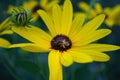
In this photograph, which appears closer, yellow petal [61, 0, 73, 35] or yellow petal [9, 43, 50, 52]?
yellow petal [9, 43, 50, 52]

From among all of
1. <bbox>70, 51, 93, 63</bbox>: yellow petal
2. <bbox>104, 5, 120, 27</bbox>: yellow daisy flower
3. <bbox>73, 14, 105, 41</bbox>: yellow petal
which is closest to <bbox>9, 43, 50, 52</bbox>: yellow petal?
<bbox>70, 51, 93, 63</bbox>: yellow petal

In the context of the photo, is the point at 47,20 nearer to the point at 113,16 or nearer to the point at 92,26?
the point at 92,26

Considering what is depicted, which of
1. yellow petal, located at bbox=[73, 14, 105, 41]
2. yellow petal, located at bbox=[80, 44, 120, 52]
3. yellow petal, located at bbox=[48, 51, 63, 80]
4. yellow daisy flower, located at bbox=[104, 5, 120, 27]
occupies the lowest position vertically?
yellow petal, located at bbox=[48, 51, 63, 80]

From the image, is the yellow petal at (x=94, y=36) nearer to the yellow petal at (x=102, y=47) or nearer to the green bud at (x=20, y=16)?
the yellow petal at (x=102, y=47)

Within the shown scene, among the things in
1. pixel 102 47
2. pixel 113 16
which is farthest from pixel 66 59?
pixel 113 16

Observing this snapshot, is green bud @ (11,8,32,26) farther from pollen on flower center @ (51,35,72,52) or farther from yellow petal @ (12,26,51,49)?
pollen on flower center @ (51,35,72,52)

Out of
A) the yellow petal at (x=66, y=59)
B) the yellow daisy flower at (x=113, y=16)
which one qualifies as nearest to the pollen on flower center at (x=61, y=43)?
the yellow petal at (x=66, y=59)

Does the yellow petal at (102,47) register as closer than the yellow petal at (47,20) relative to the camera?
Yes
